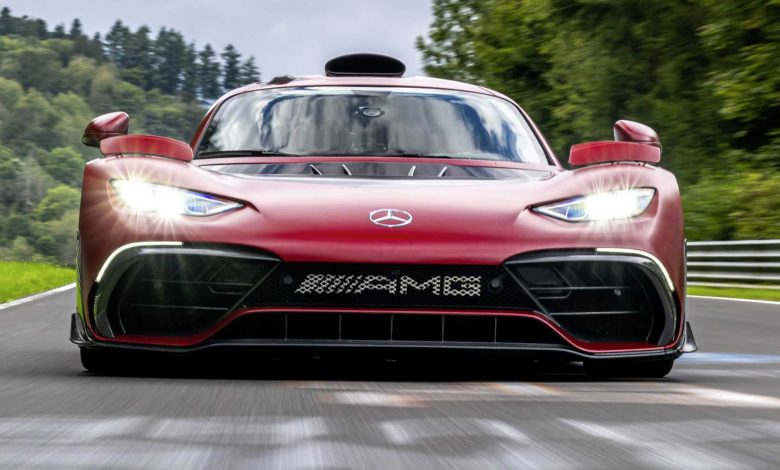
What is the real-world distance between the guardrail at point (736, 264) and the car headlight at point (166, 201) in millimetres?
13042

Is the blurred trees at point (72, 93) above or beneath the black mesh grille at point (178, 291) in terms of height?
above

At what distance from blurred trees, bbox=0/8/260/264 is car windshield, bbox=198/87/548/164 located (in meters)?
127

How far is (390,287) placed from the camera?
4.96 meters

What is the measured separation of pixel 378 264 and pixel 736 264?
1472cm

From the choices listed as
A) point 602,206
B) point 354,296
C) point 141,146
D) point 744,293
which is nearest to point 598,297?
point 602,206

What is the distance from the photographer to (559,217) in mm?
5117

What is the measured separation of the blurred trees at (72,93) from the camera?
13762 cm

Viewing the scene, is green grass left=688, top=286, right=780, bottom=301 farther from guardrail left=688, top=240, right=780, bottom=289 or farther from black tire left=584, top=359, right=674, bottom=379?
black tire left=584, top=359, right=674, bottom=379

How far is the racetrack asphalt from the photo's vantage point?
3404 mm

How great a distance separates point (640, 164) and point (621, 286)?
0.68 meters

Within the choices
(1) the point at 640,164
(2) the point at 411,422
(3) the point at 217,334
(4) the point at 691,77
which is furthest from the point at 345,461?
(4) the point at 691,77

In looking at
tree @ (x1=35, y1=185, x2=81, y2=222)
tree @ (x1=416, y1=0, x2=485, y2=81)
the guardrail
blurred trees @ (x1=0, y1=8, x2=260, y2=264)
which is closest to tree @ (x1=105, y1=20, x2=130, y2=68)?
blurred trees @ (x1=0, y1=8, x2=260, y2=264)

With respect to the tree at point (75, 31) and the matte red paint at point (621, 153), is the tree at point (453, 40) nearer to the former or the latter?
the matte red paint at point (621, 153)

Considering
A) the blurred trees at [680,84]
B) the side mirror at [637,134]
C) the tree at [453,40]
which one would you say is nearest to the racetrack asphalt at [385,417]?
the side mirror at [637,134]
